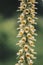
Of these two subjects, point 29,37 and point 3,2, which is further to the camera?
point 3,2

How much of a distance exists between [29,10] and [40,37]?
12644 mm

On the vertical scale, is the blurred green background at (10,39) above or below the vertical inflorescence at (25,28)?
above

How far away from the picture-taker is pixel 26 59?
900 cm

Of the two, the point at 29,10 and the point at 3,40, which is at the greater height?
the point at 3,40

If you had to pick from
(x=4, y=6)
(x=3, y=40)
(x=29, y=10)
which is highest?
(x=4, y=6)

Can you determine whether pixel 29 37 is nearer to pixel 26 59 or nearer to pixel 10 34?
pixel 26 59

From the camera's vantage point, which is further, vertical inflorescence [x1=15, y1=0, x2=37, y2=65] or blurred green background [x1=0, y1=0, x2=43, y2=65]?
blurred green background [x1=0, y1=0, x2=43, y2=65]

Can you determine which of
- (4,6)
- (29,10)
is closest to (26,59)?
(29,10)

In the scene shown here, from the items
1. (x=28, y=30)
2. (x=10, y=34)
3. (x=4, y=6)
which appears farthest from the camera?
(x=4, y=6)

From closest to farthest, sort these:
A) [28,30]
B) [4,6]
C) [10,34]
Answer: [28,30], [10,34], [4,6]

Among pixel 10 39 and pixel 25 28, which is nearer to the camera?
pixel 25 28

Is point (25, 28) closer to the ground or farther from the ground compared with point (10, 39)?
closer to the ground

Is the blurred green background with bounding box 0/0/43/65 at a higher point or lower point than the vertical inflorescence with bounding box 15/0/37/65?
higher

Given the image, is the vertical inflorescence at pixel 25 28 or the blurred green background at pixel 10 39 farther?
the blurred green background at pixel 10 39
